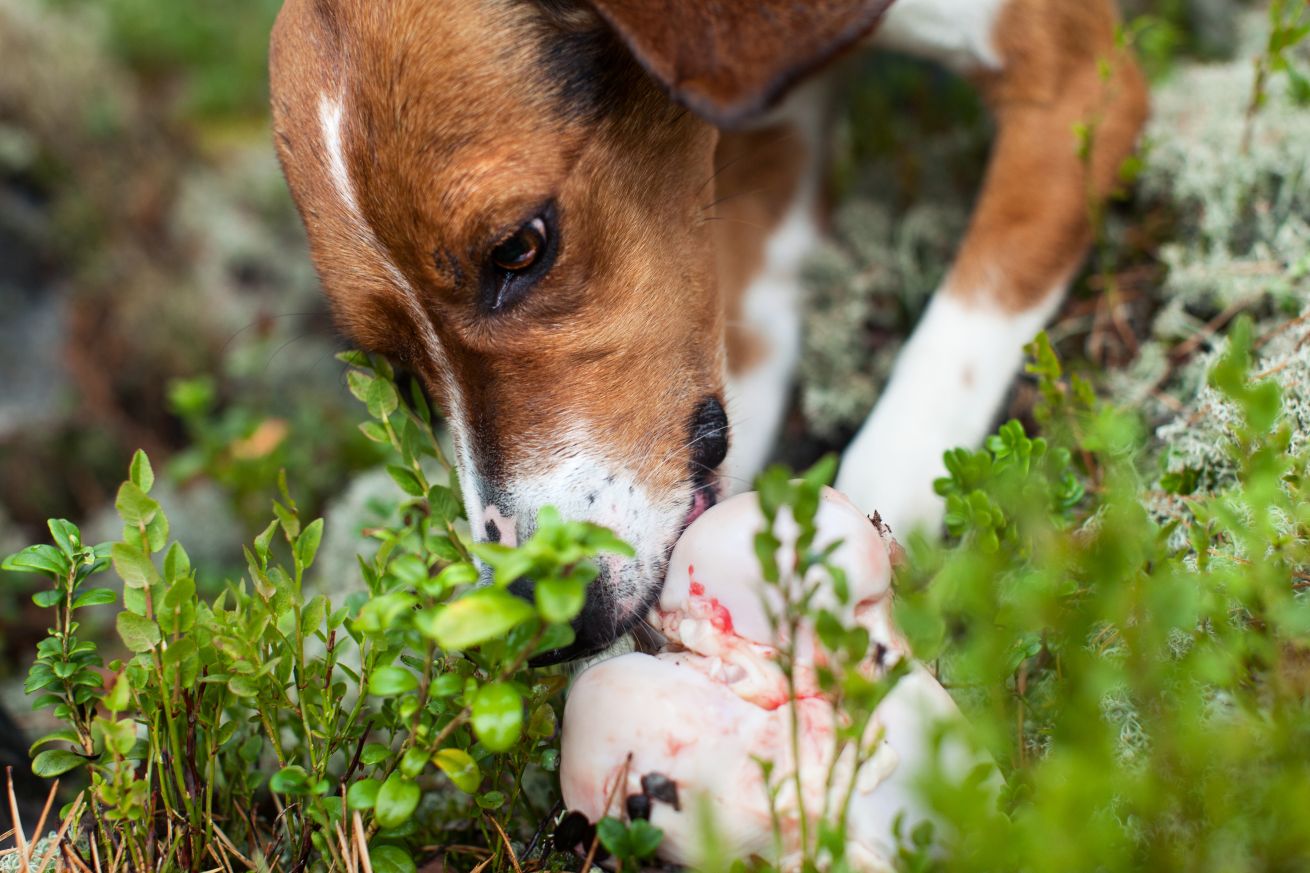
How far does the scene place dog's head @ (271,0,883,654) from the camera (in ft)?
5.04

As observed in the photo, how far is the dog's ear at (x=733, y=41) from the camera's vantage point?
1.48 metres

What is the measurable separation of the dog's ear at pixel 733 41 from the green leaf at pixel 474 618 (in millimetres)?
759

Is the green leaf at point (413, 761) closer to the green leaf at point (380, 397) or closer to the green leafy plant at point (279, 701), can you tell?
the green leafy plant at point (279, 701)

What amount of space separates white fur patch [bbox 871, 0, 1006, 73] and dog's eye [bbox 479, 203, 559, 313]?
3.20 feet

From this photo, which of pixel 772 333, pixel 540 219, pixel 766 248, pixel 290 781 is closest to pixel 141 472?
pixel 290 781

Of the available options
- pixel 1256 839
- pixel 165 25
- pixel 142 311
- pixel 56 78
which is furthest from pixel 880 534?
pixel 165 25

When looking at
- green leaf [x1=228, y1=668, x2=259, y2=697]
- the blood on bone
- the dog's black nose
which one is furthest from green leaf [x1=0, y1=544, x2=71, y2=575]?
the dog's black nose

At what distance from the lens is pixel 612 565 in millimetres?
1536

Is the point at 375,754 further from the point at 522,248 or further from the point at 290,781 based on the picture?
the point at 522,248

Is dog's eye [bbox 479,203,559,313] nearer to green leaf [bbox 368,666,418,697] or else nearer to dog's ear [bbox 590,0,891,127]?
dog's ear [bbox 590,0,891,127]

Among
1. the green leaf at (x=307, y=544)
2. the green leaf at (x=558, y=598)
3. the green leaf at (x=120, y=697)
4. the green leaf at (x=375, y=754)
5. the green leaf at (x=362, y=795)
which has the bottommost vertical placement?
the green leaf at (x=375, y=754)

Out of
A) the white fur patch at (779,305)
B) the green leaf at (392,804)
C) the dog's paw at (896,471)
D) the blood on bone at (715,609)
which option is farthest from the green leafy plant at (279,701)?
the white fur patch at (779,305)

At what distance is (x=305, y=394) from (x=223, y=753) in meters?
2.21

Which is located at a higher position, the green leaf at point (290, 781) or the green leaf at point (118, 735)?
the green leaf at point (118, 735)
